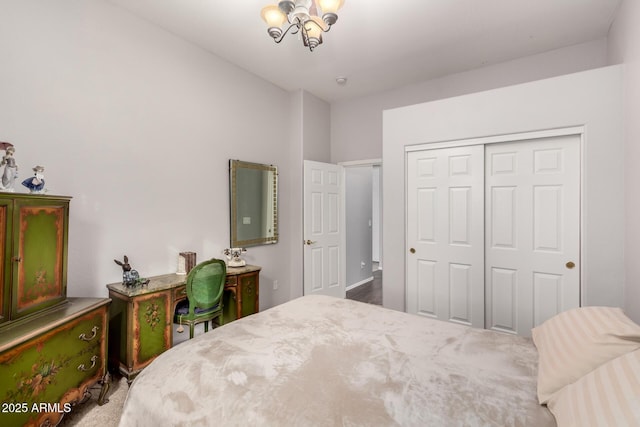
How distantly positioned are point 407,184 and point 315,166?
1.41 meters

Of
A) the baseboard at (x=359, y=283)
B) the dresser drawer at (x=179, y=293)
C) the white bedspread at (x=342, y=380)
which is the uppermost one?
the white bedspread at (x=342, y=380)

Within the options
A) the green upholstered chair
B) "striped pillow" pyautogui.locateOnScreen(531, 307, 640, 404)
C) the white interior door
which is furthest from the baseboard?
"striped pillow" pyautogui.locateOnScreen(531, 307, 640, 404)

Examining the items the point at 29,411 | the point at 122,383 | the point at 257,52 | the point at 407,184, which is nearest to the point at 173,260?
the point at 122,383

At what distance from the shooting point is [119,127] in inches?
98.0

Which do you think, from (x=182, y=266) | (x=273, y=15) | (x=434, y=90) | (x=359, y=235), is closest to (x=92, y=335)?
(x=182, y=266)

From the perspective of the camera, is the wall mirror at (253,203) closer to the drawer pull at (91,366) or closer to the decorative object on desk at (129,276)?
the decorative object on desk at (129,276)

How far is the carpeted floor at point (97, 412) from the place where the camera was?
1.86 meters

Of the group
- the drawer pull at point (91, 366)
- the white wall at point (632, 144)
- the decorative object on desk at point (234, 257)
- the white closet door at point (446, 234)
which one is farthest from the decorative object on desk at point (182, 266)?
the white wall at point (632, 144)

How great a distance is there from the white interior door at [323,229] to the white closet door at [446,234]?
137cm

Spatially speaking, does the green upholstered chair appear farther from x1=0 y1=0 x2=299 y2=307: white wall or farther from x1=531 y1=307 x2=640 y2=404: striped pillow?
x1=531 y1=307 x2=640 y2=404: striped pillow

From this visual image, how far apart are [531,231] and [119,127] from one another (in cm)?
364

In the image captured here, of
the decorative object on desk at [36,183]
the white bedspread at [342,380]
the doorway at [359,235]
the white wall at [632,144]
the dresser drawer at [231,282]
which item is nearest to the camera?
the white bedspread at [342,380]

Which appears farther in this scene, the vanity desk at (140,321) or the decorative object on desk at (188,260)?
the decorative object on desk at (188,260)

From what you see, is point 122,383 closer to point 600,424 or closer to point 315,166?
point 600,424
